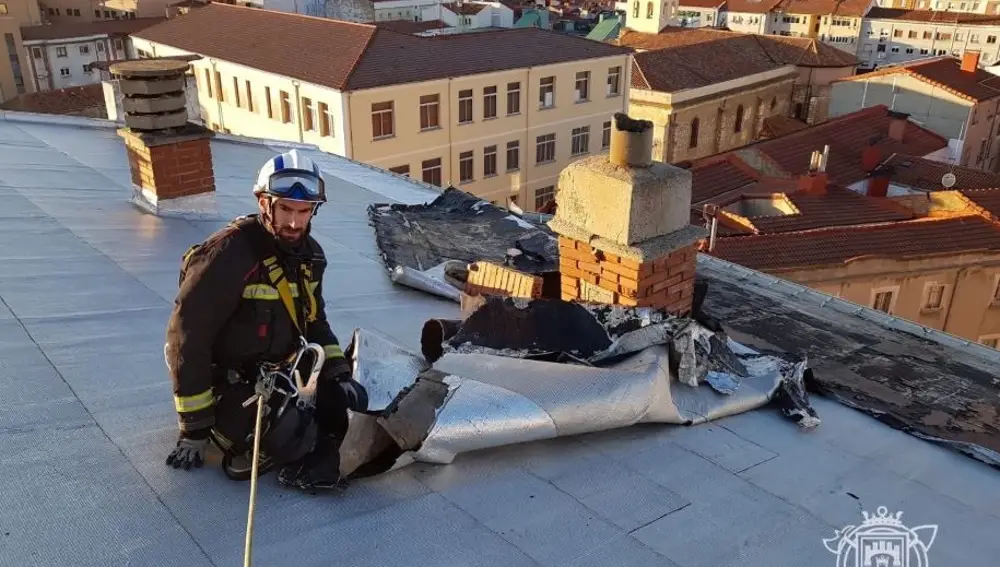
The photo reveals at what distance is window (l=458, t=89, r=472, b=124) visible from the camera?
26391 millimetres

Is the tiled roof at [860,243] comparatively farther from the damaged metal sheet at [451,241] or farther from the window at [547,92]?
the window at [547,92]

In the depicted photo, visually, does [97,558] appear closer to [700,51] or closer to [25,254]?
[25,254]

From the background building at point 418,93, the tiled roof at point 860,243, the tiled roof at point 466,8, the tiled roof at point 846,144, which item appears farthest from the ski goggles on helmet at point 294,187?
the tiled roof at point 466,8

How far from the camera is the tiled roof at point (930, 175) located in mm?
22553

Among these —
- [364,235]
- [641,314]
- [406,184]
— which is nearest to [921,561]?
[641,314]

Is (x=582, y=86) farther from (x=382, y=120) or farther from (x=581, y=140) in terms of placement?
(x=382, y=120)

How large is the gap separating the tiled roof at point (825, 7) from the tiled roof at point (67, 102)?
5079 centimetres

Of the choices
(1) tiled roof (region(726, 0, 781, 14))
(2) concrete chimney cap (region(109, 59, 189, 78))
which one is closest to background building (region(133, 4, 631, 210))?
(2) concrete chimney cap (region(109, 59, 189, 78))

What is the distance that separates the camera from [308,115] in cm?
2509

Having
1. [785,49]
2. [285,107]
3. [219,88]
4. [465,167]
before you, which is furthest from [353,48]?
[785,49]

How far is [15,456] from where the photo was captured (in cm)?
335

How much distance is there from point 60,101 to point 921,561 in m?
38.1

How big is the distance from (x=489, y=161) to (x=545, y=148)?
112 inches

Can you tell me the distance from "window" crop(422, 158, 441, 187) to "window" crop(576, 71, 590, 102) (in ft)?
21.9
